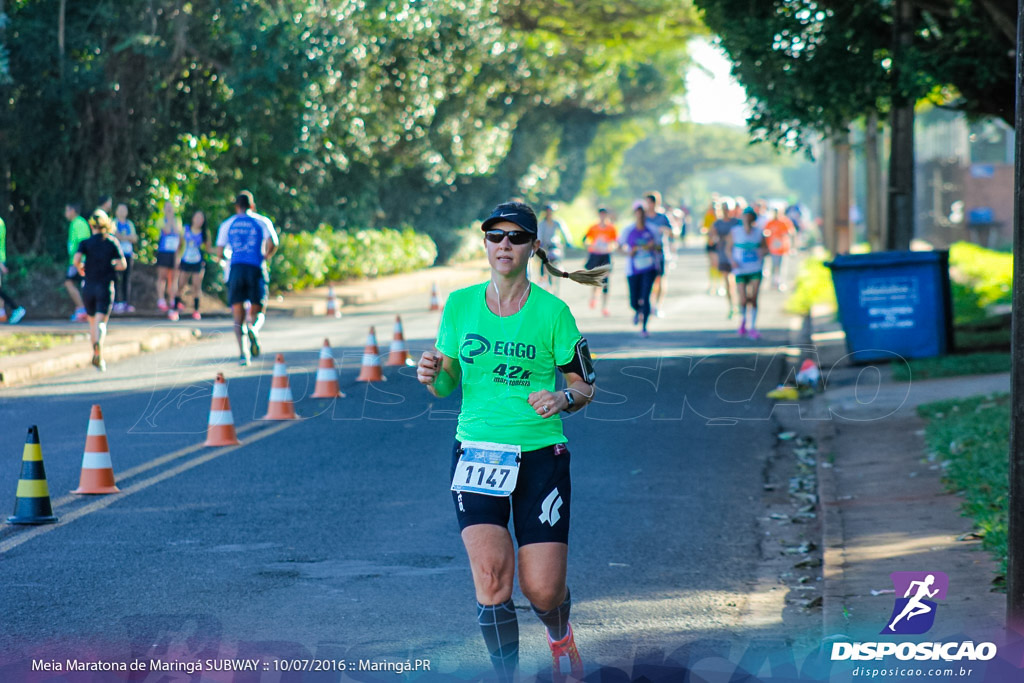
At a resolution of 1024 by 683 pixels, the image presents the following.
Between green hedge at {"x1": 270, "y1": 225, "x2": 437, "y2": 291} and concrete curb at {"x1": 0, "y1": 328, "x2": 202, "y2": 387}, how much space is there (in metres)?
8.31

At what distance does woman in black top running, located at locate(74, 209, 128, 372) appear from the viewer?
49.4 feet

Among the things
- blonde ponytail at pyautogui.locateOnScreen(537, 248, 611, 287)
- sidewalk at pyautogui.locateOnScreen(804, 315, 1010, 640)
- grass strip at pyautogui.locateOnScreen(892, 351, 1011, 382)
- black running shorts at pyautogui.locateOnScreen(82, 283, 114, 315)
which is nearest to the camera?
blonde ponytail at pyautogui.locateOnScreen(537, 248, 611, 287)

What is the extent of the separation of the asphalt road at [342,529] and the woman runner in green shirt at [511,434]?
2.66ft

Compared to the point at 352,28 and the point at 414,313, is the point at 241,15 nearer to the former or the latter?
the point at 352,28

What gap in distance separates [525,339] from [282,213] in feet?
93.5

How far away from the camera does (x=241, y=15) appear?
78.5ft

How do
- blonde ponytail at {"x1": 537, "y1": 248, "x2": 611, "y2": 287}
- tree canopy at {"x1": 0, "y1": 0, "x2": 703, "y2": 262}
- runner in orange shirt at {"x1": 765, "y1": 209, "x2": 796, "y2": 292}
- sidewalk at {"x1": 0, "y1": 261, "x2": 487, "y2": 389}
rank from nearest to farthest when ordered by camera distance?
blonde ponytail at {"x1": 537, "y1": 248, "x2": 611, "y2": 287} < sidewalk at {"x1": 0, "y1": 261, "x2": 487, "y2": 389} < tree canopy at {"x1": 0, "y1": 0, "x2": 703, "y2": 262} < runner in orange shirt at {"x1": 765, "y1": 209, "x2": 796, "y2": 292}

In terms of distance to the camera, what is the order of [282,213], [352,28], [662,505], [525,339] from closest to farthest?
[525,339] < [662,505] < [352,28] < [282,213]

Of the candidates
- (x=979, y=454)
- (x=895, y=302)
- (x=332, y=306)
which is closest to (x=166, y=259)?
(x=332, y=306)

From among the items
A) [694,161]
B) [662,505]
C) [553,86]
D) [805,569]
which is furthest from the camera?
[694,161]

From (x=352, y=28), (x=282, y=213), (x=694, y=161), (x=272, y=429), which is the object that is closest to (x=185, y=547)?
(x=272, y=429)

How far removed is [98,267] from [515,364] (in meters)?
11.4

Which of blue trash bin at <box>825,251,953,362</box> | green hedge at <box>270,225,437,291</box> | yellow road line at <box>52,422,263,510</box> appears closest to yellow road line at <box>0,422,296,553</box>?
yellow road line at <box>52,422,263,510</box>

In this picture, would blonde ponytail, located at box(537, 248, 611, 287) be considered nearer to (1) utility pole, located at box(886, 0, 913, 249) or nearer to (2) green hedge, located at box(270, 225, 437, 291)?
(1) utility pole, located at box(886, 0, 913, 249)
